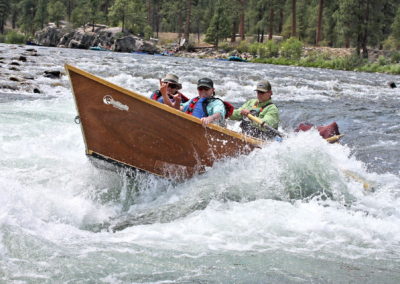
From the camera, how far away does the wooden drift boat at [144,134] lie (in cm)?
581

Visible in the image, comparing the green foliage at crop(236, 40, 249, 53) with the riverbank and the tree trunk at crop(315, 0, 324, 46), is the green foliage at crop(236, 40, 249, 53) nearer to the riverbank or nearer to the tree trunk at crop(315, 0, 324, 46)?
the riverbank

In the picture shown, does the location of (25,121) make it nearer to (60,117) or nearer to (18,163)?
(60,117)

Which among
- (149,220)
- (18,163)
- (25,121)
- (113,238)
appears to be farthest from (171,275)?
(25,121)

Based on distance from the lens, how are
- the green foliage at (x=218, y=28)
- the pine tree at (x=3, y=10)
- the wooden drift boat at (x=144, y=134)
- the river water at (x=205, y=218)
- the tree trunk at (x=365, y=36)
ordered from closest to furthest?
the river water at (x=205, y=218) < the wooden drift boat at (x=144, y=134) < the tree trunk at (x=365, y=36) < the green foliage at (x=218, y=28) < the pine tree at (x=3, y=10)

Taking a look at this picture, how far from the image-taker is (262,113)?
7461mm

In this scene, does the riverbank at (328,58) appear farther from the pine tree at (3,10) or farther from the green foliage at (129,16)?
the pine tree at (3,10)

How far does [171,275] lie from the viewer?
3922 millimetres

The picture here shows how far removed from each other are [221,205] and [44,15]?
3802 inches

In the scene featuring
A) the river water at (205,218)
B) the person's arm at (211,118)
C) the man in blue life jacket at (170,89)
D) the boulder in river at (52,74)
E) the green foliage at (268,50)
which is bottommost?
the river water at (205,218)

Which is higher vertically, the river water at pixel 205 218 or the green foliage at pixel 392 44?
the green foliage at pixel 392 44

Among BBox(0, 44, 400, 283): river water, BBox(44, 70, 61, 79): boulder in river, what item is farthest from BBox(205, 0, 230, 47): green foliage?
BBox(0, 44, 400, 283): river water

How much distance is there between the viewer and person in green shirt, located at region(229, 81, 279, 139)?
728cm

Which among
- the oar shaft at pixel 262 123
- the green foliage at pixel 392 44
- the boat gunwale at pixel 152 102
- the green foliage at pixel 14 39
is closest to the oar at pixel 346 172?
the oar shaft at pixel 262 123

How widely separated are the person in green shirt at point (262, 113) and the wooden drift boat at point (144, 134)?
2.45 ft
